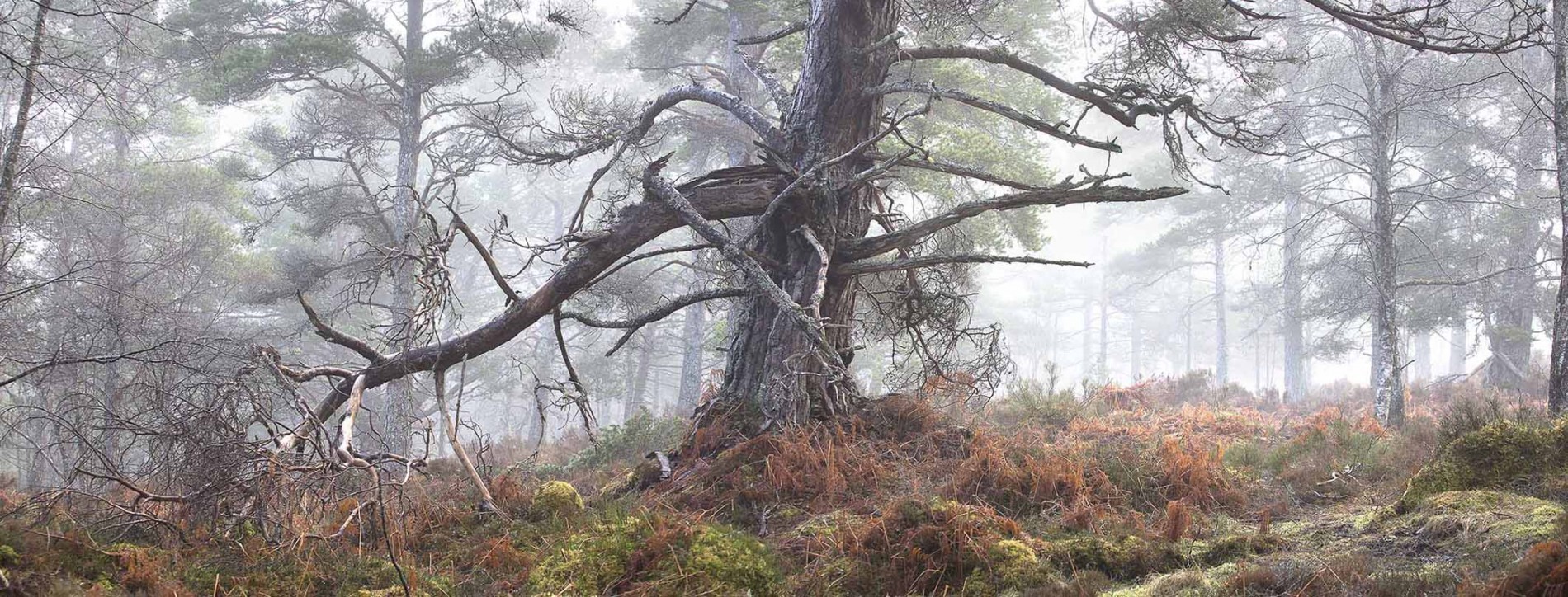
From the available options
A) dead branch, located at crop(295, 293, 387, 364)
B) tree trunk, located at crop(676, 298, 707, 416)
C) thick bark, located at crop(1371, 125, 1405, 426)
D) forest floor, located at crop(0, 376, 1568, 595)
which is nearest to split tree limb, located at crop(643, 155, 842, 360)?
forest floor, located at crop(0, 376, 1568, 595)

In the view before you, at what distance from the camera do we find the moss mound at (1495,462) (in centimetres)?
432

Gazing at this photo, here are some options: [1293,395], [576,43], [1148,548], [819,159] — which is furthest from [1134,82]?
[576,43]

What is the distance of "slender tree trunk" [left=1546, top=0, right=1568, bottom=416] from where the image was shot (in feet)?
20.3

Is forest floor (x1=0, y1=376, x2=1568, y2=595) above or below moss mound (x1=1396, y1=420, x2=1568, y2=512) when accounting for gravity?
below

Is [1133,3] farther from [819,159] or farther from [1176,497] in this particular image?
[1176,497]

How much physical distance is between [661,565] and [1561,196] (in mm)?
7534

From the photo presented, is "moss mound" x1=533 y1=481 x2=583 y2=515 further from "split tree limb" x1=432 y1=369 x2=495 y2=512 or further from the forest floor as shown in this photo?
"split tree limb" x1=432 y1=369 x2=495 y2=512

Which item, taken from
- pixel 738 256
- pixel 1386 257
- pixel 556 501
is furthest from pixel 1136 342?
pixel 556 501

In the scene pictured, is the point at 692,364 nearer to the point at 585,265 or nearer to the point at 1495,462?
the point at 585,265

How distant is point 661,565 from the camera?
3.90m

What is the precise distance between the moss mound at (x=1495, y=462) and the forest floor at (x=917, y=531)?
0.01 metres

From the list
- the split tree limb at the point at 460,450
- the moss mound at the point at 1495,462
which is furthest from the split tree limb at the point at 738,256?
the moss mound at the point at 1495,462

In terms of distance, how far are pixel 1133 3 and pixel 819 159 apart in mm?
A: 3194

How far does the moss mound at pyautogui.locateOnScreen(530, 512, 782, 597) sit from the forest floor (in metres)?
0.01
